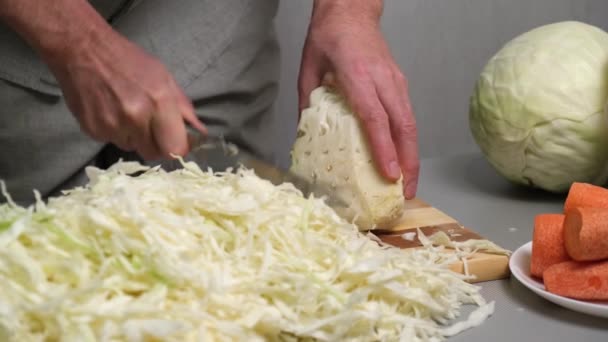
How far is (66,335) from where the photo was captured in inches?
32.3

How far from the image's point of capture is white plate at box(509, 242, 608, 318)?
1012 mm

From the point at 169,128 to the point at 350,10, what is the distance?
500 millimetres

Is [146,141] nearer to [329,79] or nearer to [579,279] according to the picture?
[329,79]

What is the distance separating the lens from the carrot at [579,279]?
103cm

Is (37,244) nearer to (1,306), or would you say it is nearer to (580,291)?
(1,306)

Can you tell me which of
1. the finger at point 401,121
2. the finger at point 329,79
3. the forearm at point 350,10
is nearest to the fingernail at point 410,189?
the finger at point 401,121

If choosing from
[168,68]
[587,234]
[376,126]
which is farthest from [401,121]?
[168,68]

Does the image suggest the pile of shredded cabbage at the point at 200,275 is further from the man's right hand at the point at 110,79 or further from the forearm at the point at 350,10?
the forearm at the point at 350,10

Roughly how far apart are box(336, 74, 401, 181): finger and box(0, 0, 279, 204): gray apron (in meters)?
0.48

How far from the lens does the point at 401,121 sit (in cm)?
136

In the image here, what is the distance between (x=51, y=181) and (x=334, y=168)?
0.66 m

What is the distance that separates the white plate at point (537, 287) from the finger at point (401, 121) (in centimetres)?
26

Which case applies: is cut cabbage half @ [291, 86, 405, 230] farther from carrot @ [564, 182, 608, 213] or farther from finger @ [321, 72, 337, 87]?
carrot @ [564, 182, 608, 213]

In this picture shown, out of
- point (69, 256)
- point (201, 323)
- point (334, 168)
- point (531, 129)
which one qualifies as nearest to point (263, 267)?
point (201, 323)
